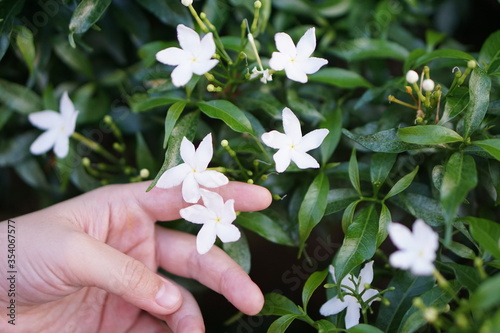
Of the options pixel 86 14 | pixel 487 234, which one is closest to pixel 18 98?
pixel 86 14

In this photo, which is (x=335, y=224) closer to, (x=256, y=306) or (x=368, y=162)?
(x=368, y=162)

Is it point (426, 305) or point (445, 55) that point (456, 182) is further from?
point (445, 55)

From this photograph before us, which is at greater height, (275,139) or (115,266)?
(275,139)

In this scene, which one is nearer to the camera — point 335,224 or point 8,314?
point 8,314

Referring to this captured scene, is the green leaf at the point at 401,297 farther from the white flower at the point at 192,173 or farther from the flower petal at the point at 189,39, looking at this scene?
the flower petal at the point at 189,39

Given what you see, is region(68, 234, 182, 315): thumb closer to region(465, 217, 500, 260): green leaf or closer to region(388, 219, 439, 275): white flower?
region(388, 219, 439, 275): white flower

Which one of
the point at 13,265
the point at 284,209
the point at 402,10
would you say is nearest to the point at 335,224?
the point at 284,209

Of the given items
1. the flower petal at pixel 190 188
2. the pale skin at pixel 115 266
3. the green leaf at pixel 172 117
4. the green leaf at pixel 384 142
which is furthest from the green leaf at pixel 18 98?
the green leaf at pixel 384 142
